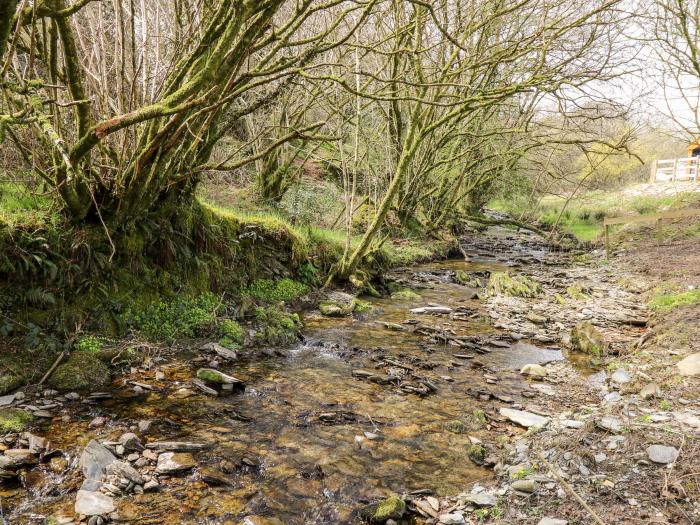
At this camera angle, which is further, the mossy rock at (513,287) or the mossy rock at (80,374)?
the mossy rock at (513,287)

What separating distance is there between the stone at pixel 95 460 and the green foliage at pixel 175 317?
7.54 ft

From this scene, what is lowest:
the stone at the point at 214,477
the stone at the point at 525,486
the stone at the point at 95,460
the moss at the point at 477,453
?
the moss at the point at 477,453

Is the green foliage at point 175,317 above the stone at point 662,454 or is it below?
above

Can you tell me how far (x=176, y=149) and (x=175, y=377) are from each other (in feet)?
8.33

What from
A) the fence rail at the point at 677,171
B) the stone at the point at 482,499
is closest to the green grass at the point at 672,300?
the stone at the point at 482,499

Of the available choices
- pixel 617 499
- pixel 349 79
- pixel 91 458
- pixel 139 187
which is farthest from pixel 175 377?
pixel 349 79

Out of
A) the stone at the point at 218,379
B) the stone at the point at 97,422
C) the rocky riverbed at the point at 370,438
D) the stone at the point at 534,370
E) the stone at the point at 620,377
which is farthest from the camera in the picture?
the stone at the point at 534,370

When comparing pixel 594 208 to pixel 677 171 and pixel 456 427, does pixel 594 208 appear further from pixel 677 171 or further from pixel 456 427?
pixel 456 427

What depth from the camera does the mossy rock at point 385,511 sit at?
2.84m

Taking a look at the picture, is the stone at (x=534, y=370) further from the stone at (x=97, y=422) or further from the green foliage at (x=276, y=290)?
the stone at (x=97, y=422)

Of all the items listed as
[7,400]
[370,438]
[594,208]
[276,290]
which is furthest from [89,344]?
[594,208]

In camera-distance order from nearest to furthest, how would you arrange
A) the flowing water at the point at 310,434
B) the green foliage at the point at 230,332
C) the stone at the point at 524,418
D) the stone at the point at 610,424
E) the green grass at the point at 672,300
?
the flowing water at the point at 310,434 < the stone at the point at 610,424 < the stone at the point at 524,418 < the green foliage at the point at 230,332 < the green grass at the point at 672,300

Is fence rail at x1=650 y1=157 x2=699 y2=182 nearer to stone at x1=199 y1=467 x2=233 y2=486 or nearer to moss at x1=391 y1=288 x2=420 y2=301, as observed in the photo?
moss at x1=391 y1=288 x2=420 y2=301

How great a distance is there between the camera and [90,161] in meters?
4.57
